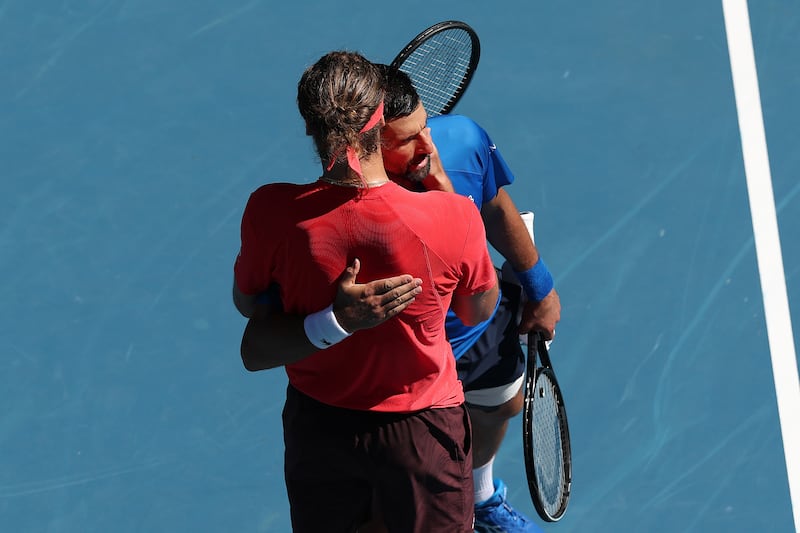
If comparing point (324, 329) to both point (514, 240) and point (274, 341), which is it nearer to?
point (274, 341)

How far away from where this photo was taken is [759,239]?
6023 millimetres

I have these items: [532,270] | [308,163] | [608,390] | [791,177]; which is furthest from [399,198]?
[791,177]

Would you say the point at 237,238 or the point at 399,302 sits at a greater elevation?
the point at 399,302

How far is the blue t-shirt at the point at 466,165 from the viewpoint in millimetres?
4387

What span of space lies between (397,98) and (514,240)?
87 centimetres

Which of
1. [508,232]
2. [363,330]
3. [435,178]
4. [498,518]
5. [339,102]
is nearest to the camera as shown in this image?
[339,102]

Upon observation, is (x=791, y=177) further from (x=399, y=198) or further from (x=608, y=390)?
(x=399, y=198)

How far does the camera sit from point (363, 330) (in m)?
3.60

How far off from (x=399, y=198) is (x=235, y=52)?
3.39 meters

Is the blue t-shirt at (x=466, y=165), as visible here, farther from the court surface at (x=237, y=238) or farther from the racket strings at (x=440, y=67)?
the court surface at (x=237, y=238)

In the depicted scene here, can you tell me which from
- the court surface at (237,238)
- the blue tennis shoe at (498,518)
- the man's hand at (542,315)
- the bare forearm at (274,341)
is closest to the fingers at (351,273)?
the bare forearm at (274,341)

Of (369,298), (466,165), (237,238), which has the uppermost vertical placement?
(369,298)

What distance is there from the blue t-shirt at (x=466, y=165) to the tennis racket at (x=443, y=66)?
328 millimetres

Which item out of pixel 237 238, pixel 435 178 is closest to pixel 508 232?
pixel 435 178
